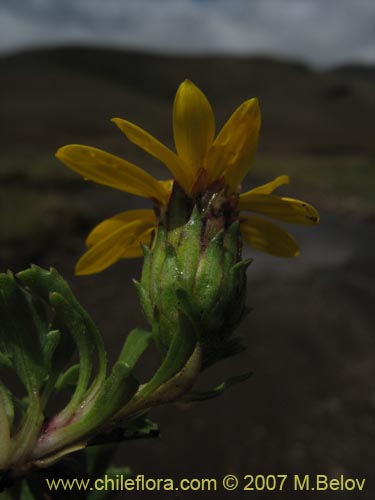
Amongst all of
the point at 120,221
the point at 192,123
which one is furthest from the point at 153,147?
the point at 120,221

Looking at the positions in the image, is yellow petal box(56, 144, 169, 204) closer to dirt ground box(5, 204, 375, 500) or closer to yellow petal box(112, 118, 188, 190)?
yellow petal box(112, 118, 188, 190)

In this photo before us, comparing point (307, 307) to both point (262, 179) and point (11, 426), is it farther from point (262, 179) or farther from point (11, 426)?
point (262, 179)

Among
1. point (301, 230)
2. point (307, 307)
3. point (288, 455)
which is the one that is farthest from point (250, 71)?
point (288, 455)

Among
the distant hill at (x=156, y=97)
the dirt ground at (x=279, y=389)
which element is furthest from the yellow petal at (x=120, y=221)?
the distant hill at (x=156, y=97)

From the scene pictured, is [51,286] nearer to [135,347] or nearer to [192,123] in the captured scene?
[135,347]

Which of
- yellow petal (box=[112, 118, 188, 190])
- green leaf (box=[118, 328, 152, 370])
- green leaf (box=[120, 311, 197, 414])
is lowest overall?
green leaf (box=[118, 328, 152, 370])

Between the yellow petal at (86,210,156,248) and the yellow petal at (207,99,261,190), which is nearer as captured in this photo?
the yellow petal at (207,99,261,190)

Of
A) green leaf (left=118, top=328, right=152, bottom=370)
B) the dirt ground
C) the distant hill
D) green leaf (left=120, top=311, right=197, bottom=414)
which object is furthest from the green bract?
the distant hill
